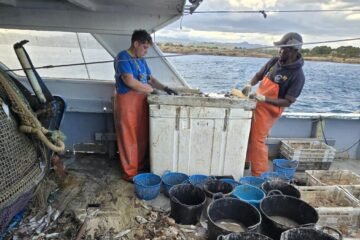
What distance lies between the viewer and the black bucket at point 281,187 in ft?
9.87

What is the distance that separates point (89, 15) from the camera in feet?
12.7

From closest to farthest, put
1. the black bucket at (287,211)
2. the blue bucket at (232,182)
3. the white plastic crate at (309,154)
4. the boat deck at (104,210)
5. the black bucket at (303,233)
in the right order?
the black bucket at (303,233) → the boat deck at (104,210) → the black bucket at (287,211) → the blue bucket at (232,182) → the white plastic crate at (309,154)

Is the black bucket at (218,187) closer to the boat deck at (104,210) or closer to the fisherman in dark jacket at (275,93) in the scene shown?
the boat deck at (104,210)

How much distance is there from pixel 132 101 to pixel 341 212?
234cm

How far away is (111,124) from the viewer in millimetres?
4199

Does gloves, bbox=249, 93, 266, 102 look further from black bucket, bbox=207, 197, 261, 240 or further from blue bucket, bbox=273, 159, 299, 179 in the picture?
black bucket, bbox=207, 197, 261, 240

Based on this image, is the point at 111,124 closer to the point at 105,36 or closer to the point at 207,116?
the point at 105,36

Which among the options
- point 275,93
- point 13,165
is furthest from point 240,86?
point 13,165

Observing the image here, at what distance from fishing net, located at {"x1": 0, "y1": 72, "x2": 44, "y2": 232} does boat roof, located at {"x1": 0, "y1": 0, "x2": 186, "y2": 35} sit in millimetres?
1927

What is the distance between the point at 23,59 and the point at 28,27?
4.25ft

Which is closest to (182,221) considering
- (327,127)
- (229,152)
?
(229,152)

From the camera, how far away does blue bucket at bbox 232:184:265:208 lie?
2930mm

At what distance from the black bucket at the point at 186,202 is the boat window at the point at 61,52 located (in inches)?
82.7

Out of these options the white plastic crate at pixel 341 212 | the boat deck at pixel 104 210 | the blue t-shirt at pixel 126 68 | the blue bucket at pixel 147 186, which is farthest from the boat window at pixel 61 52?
the white plastic crate at pixel 341 212
